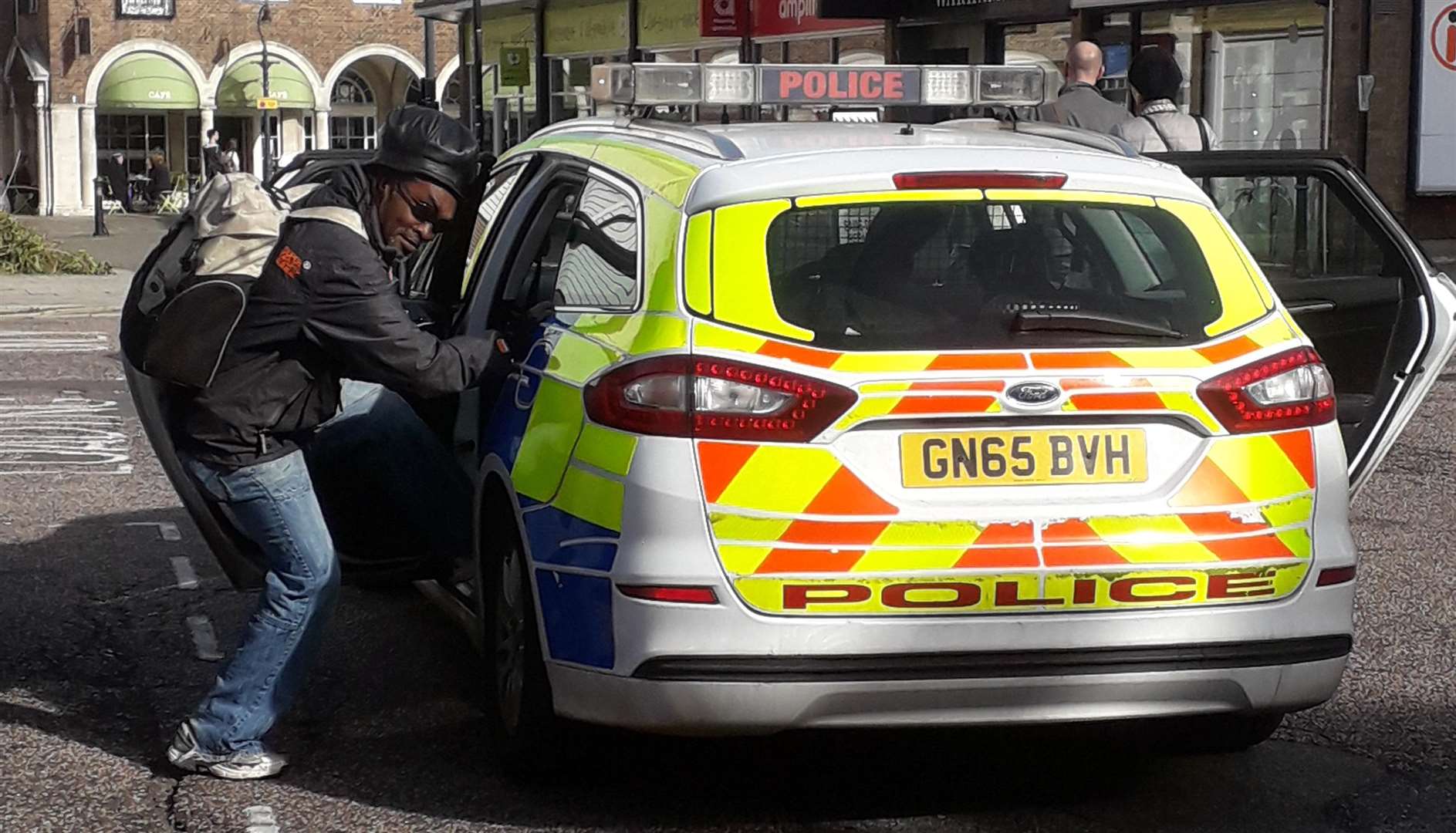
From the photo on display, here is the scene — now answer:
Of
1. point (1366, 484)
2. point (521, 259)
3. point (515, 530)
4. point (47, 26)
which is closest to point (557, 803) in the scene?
point (515, 530)

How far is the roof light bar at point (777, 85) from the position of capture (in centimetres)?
541

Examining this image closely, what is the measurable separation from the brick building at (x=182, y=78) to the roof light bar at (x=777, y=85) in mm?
49413

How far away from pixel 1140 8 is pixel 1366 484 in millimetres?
12851

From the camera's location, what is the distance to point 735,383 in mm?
4203

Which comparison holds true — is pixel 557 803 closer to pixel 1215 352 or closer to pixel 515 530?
pixel 515 530

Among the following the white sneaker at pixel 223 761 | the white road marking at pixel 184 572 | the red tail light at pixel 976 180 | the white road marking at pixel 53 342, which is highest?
the red tail light at pixel 976 180

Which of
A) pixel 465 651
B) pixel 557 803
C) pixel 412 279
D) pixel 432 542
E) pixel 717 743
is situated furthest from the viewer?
pixel 412 279

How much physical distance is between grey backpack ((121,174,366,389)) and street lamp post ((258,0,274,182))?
44894mm

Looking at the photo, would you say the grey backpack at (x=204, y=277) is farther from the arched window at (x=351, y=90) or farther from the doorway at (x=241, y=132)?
the arched window at (x=351, y=90)

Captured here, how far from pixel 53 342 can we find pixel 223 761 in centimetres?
1276

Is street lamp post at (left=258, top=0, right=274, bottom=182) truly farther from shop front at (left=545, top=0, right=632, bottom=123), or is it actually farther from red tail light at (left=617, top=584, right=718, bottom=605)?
red tail light at (left=617, top=584, right=718, bottom=605)

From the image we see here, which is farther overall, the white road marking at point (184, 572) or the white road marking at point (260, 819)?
the white road marking at point (184, 572)

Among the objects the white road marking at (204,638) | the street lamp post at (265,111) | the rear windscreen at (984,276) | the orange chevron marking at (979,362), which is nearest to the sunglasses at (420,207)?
the rear windscreen at (984,276)

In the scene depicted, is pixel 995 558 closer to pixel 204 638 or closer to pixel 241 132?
pixel 204 638
